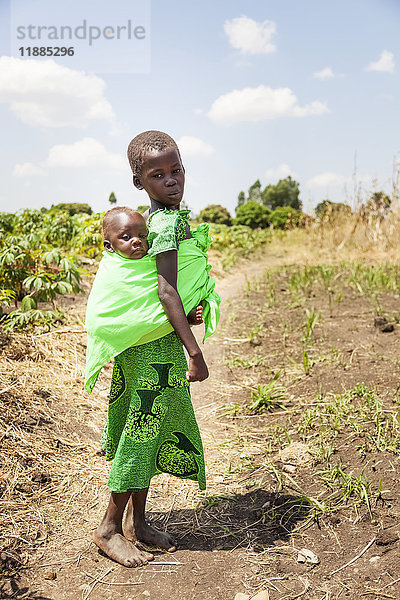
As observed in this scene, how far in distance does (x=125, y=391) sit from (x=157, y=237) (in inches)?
22.2

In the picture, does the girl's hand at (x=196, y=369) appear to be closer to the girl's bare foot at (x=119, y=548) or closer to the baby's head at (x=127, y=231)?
the baby's head at (x=127, y=231)

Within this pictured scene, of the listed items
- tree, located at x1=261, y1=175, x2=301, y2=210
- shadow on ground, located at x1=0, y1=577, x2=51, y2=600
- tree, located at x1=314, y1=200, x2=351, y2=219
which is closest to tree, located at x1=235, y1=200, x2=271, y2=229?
tree, located at x1=314, y1=200, x2=351, y2=219

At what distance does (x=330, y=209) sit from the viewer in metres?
10.2

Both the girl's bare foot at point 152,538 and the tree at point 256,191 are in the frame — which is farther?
the tree at point 256,191

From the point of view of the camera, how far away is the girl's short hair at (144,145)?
67.1 inches

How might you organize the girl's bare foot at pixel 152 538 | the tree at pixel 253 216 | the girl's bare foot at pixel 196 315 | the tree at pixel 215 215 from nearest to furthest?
the girl's bare foot at pixel 196 315
the girl's bare foot at pixel 152 538
the tree at pixel 253 216
the tree at pixel 215 215

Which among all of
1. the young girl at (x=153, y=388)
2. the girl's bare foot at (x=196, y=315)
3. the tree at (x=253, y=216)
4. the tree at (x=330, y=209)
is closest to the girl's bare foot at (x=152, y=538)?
the young girl at (x=153, y=388)

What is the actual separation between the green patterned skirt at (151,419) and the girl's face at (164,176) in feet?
1.53

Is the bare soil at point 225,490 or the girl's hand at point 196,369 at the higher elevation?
the girl's hand at point 196,369

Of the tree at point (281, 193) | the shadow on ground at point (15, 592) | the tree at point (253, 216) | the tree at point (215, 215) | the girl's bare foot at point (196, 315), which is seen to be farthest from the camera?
the tree at point (281, 193)

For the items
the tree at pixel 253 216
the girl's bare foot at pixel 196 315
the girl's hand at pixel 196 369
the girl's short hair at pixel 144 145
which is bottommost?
the girl's hand at pixel 196 369

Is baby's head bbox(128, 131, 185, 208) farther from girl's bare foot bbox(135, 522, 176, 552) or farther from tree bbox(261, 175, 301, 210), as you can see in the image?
tree bbox(261, 175, 301, 210)

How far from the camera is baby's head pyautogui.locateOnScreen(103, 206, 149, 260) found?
173 cm

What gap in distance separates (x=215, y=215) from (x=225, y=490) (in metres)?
17.2
